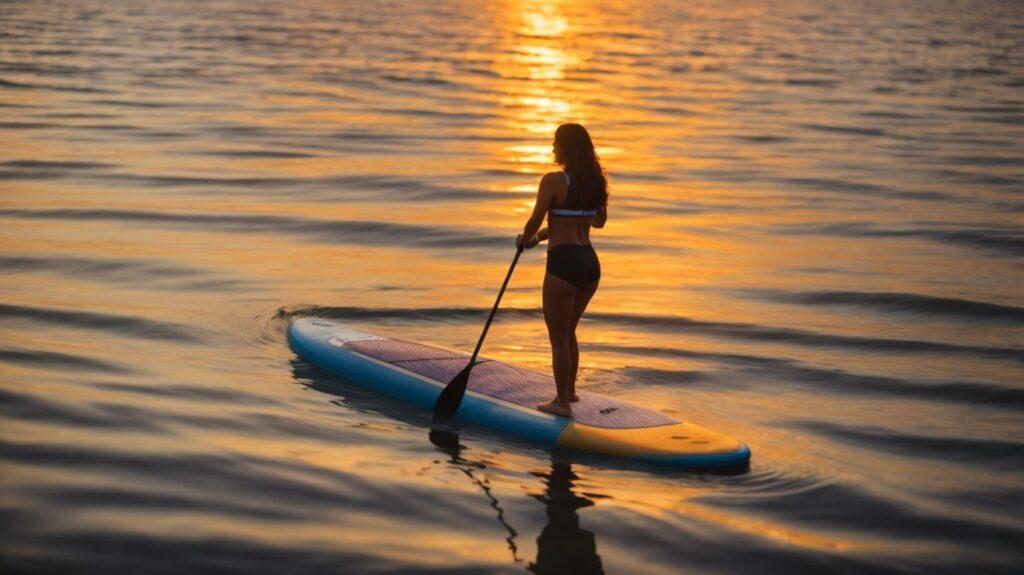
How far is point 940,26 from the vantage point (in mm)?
59188

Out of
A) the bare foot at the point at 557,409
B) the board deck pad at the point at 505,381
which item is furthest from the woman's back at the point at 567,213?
the board deck pad at the point at 505,381

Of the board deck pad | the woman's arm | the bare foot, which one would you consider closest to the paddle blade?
the board deck pad

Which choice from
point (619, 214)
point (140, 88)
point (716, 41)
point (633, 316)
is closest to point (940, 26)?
point (716, 41)

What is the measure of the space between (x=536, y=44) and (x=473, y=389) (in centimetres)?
4242

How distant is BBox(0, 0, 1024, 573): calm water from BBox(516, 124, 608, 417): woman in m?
0.75

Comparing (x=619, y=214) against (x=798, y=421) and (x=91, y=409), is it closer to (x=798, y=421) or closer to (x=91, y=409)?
(x=798, y=421)

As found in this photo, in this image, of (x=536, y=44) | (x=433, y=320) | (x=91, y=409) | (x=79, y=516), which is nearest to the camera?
(x=79, y=516)

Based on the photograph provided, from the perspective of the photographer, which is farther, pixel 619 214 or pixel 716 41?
pixel 716 41

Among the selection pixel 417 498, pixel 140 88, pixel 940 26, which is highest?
pixel 940 26

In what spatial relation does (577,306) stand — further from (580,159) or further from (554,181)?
(580,159)

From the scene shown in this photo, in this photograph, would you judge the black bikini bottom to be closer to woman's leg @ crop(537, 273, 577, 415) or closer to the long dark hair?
woman's leg @ crop(537, 273, 577, 415)

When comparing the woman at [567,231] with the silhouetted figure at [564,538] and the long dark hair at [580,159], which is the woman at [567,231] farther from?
the silhouetted figure at [564,538]

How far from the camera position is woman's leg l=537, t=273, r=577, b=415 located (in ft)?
28.8

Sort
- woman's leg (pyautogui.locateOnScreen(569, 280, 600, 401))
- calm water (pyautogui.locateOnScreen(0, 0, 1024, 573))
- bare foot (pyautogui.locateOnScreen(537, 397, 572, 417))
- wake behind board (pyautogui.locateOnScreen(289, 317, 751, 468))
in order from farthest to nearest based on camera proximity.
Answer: bare foot (pyautogui.locateOnScreen(537, 397, 572, 417)) → woman's leg (pyautogui.locateOnScreen(569, 280, 600, 401)) → wake behind board (pyautogui.locateOnScreen(289, 317, 751, 468)) → calm water (pyautogui.locateOnScreen(0, 0, 1024, 573))
